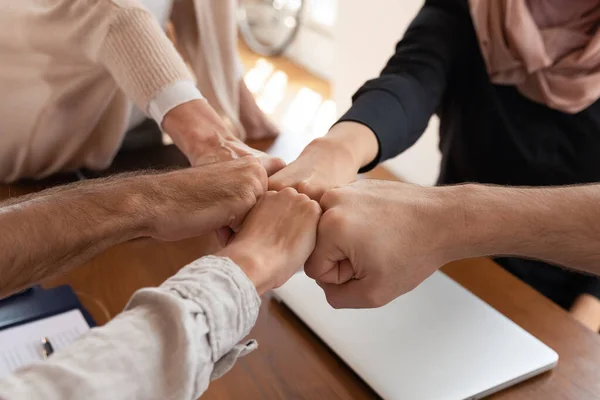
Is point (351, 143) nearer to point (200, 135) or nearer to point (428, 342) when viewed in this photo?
point (200, 135)

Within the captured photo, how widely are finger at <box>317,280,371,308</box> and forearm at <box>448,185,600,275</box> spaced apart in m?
0.15

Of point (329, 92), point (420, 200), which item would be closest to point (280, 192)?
point (420, 200)

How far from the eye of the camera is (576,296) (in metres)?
1.15

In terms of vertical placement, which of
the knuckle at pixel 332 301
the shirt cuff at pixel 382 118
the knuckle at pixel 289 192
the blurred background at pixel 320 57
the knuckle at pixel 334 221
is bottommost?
the blurred background at pixel 320 57

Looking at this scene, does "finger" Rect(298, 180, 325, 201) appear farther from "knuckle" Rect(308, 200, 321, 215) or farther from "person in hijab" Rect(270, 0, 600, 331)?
"person in hijab" Rect(270, 0, 600, 331)

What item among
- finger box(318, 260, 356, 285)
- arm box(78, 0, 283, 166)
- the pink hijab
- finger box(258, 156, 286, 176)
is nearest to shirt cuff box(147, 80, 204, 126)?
arm box(78, 0, 283, 166)

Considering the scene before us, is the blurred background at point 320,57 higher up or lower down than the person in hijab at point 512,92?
lower down

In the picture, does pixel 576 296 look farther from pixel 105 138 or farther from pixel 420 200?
pixel 105 138

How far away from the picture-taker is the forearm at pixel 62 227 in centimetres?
59

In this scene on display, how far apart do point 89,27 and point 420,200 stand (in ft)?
1.93

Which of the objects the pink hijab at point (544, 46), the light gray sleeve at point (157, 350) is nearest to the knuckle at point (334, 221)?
the light gray sleeve at point (157, 350)

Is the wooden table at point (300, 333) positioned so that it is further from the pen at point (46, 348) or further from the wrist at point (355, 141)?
the wrist at point (355, 141)

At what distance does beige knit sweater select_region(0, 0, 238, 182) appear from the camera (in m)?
0.94

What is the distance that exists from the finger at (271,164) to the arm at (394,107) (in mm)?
31
